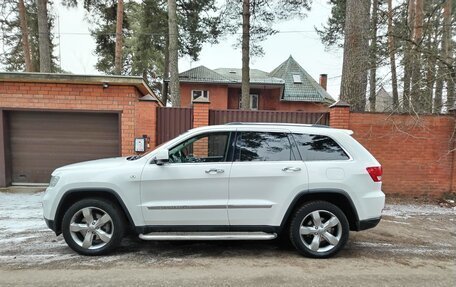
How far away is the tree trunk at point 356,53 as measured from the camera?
8.80 m

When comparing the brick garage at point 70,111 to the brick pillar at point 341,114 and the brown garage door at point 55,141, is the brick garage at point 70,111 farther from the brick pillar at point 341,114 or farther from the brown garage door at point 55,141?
the brick pillar at point 341,114

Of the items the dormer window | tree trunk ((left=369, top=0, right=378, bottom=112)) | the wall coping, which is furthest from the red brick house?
the wall coping

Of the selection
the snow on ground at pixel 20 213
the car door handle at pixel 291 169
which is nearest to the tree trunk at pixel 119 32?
the snow on ground at pixel 20 213

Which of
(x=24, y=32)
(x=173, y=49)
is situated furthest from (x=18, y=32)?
(x=173, y=49)

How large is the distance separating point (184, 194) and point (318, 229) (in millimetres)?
1863

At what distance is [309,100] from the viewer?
22094 mm

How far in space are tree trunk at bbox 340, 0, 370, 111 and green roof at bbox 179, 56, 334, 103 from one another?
38.6 feet

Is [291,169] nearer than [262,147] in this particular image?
Yes

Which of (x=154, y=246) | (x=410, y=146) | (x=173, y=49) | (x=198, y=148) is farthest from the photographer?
(x=173, y=49)

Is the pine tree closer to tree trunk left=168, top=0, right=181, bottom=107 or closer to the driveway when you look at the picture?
tree trunk left=168, top=0, right=181, bottom=107

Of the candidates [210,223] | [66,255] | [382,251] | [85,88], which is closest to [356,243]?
[382,251]

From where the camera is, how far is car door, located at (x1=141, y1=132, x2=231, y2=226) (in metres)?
4.09

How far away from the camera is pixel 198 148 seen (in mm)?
4750

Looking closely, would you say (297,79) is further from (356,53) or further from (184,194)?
(184,194)
